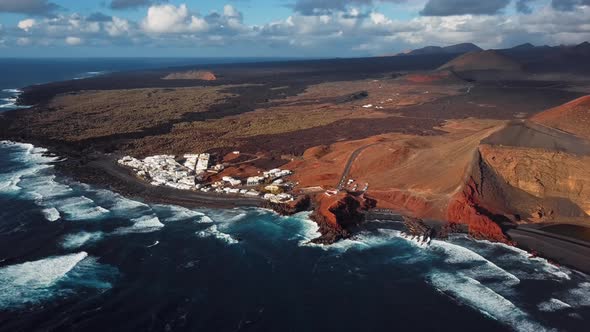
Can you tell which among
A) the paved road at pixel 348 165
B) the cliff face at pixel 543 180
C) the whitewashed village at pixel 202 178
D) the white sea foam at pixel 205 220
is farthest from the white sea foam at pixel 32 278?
the cliff face at pixel 543 180

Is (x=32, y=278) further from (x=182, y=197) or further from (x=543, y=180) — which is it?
(x=543, y=180)

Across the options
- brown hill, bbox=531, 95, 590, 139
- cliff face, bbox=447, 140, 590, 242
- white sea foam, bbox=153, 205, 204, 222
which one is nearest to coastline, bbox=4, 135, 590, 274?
white sea foam, bbox=153, 205, 204, 222

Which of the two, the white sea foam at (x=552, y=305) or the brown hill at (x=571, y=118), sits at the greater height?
the brown hill at (x=571, y=118)

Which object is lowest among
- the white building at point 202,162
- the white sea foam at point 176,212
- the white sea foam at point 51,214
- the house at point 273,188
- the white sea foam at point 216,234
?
the white sea foam at point 216,234

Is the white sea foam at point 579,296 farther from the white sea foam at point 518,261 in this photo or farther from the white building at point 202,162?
the white building at point 202,162

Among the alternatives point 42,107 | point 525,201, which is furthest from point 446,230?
point 42,107

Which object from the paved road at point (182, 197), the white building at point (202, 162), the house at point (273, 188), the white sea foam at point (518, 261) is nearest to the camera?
the white sea foam at point (518, 261)
